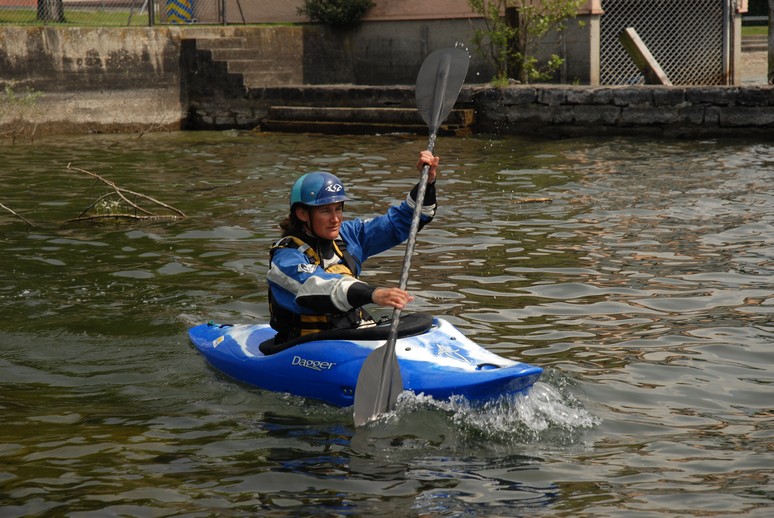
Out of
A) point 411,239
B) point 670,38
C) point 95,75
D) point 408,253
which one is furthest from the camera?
point 670,38

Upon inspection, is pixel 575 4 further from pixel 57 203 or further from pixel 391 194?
pixel 57 203

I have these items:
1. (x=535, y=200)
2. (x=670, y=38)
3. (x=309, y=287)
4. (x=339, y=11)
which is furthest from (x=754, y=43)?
(x=309, y=287)

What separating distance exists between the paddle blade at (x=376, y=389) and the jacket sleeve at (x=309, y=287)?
0.32 metres

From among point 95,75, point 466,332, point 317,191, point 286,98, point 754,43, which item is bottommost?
point 466,332

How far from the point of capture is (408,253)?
5531mm

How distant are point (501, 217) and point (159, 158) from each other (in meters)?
5.89

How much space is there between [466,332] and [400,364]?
4.48 feet

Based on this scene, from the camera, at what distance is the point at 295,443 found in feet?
15.6

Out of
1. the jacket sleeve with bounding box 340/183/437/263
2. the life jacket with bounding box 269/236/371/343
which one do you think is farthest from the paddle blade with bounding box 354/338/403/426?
the jacket sleeve with bounding box 340/183/437/263

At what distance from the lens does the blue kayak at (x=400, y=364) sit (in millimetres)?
4883

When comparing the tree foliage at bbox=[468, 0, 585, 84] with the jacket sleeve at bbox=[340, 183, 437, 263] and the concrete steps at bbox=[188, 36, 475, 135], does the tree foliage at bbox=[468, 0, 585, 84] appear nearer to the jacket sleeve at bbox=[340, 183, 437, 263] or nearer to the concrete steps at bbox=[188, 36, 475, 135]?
the concrete steps at bbox=[188, 36, 475, 135]

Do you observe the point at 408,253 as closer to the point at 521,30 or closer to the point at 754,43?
the point at 521,30

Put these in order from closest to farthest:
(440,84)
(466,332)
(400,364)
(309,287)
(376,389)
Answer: (376,389)
(400,364)
(309,287)
(466,332)
(440,84)

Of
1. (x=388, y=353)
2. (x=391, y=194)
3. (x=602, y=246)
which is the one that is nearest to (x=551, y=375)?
(x=388, y=353)
